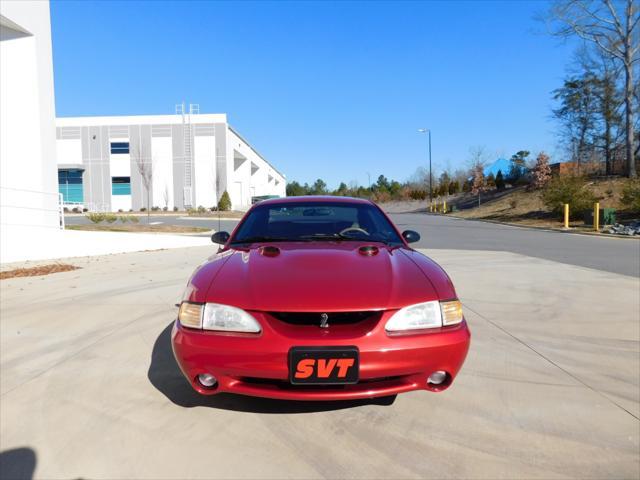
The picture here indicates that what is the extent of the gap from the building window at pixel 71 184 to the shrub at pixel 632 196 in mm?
47343

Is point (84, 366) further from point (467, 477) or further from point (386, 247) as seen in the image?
point (467, 477)

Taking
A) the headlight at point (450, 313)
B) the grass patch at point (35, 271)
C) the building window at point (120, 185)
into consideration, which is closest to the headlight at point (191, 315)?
the headlight at point (450, 313)

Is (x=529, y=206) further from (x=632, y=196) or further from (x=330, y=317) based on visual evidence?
(x=330, y=317)

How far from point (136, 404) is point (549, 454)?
2.44 metres

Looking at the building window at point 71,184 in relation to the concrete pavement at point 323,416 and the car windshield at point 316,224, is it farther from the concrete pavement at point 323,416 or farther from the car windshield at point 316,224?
the car windshield at point 316,224

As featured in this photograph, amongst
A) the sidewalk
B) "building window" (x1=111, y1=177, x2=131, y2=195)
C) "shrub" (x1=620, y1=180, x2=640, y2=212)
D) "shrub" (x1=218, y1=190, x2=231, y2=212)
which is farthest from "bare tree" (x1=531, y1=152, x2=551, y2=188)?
"building window" (x1=111, y1=177, x2=131, y2=195)

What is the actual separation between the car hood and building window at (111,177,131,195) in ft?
153

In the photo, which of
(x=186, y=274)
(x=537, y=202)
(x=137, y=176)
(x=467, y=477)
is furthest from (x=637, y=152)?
(x=137, y=176)

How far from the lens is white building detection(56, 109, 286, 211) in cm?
4298

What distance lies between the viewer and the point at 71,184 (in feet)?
145

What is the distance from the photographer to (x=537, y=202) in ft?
107

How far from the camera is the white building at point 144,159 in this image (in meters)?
43.0

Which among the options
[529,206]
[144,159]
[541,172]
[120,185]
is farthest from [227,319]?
[120,185]

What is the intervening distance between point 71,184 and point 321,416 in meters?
50.1
